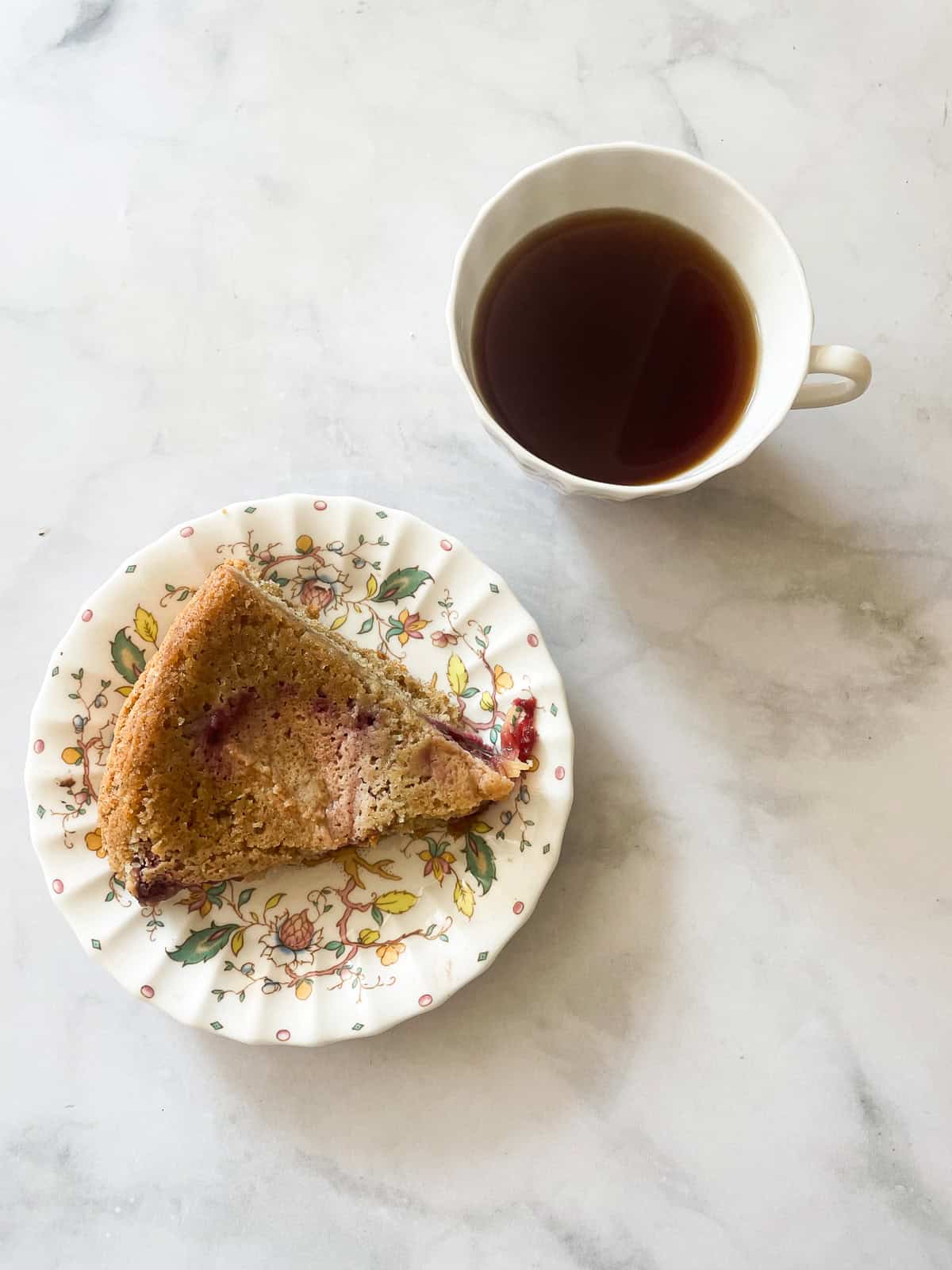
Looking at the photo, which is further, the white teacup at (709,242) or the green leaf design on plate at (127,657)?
the green leaf design on plate at (127,657)

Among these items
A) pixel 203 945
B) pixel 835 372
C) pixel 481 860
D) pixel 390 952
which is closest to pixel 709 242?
pixel 835 372

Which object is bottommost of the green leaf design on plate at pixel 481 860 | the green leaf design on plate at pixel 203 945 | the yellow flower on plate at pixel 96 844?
the green leaf design on plate at pixel 203 945

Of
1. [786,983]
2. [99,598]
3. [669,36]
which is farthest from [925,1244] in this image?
[669,36]

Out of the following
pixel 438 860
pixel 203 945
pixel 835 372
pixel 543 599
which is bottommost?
pixel 203 945

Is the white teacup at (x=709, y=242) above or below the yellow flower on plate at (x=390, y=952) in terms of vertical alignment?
above

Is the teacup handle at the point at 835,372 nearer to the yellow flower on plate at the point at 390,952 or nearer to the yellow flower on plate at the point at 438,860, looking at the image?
the yellow flower on plate at the point at 438,860

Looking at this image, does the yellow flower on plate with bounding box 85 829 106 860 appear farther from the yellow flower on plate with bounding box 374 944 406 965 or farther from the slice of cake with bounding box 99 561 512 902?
the yellow flower on plate with bounding box 374 944 406 965

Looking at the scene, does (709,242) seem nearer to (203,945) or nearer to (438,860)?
(438,860)

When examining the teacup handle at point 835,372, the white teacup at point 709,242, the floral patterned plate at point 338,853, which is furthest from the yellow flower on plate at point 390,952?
the teacup handle at point 835,372
